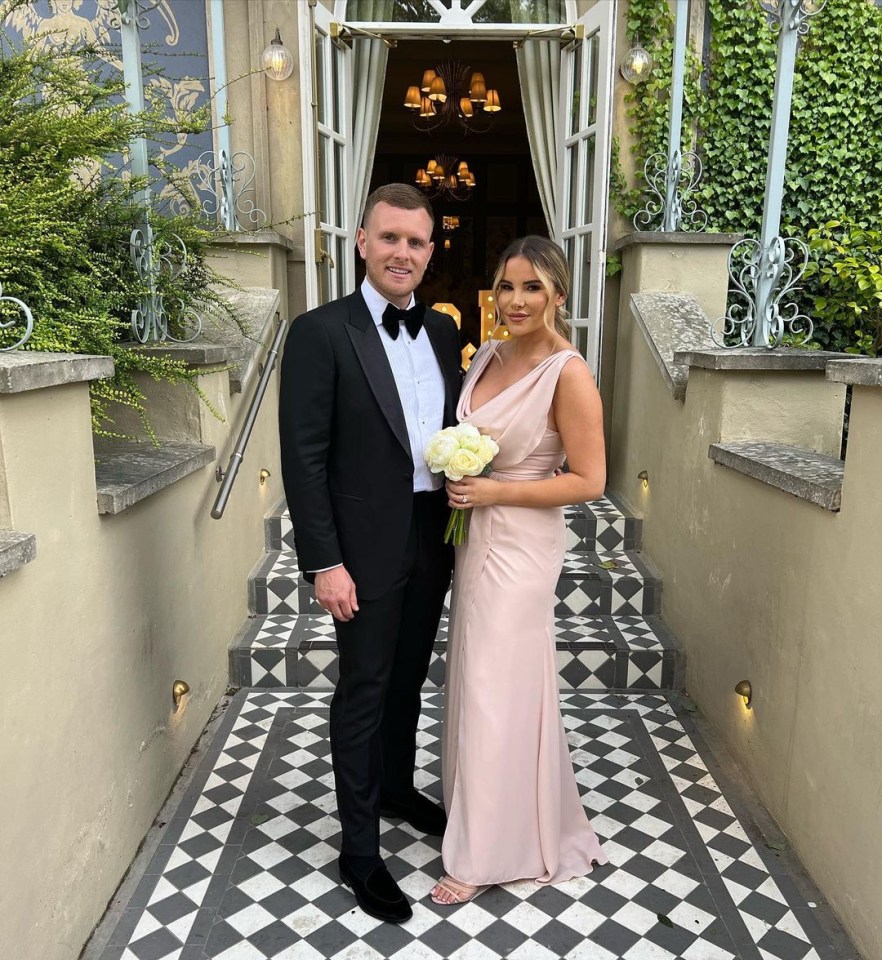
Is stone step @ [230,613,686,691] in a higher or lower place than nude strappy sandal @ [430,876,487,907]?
higher

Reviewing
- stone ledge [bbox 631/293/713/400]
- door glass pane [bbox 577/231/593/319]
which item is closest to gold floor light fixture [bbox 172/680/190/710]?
stone ledge [bbox 631/293/713/400]

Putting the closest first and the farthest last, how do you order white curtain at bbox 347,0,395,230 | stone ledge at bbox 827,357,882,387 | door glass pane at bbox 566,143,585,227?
stone ledge at bbox 827,357,882,387 < door glass pane at bbox 566,143,585,227 < white curtain at bbox 347,0,395,230

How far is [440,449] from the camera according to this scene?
2033 millimetres

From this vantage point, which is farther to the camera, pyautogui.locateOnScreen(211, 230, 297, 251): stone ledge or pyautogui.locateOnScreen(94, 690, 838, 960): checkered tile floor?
pyautogui.locateOnScreen(211, 230, 297, 251): stone ledge

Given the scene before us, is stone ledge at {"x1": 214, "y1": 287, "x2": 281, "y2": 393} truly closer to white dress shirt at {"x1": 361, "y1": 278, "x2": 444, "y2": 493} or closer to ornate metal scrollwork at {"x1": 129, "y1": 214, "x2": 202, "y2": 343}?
ornate metal scrollwork at {"x1": 129, "y1": 214, "x2": 202, "y2": 343}

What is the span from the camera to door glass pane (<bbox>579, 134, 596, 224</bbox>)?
496 cm

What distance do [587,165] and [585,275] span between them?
688 mm

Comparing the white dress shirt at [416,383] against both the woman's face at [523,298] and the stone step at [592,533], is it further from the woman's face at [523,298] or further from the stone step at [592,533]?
the stone step at [592,533]

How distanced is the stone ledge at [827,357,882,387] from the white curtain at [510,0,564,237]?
11.8 feet

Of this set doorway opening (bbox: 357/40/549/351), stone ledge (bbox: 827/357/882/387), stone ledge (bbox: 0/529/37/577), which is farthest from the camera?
doorway opening (bbox: 357/40/549/351)

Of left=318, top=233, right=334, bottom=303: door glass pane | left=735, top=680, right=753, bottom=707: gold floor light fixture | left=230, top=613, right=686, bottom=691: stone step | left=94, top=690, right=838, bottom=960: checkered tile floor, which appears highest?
left=318, top=233, right=334, bottom=303: door glass pane

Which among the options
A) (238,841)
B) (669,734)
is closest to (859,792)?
(669,734)

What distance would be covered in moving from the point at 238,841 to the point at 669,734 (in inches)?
67.3

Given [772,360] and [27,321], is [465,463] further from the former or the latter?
[772,360]
